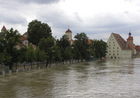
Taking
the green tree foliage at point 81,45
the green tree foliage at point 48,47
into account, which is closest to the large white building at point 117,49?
the green tree foliage at point 81,45

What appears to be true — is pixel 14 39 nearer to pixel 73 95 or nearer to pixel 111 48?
pixel 73 95

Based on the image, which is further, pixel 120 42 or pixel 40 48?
pixel 120 42

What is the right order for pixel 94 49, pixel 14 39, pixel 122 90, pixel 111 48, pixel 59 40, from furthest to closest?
pixel 111 48, pixel 94 49, pixel 59 40, pixel 14 39, pixel 122 90

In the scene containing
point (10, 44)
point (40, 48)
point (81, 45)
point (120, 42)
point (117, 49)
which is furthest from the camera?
point (120, 42)

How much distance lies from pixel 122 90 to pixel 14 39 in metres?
27.8

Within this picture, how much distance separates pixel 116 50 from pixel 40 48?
121 m

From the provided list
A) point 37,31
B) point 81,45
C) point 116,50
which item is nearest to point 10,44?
point 37,31

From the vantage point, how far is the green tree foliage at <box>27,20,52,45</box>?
10469cm

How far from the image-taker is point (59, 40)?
95.3m

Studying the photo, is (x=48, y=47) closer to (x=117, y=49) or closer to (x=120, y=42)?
(x=117, y=49)

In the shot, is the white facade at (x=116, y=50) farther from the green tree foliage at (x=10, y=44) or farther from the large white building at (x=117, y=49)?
the green tree foliage at (x=10, y=44)

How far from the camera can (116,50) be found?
190000 millimetres

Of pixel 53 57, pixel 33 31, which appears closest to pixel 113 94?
pixel 53 57

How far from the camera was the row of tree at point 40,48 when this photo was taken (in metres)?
50.9
